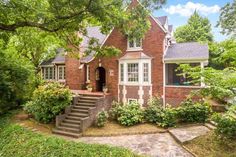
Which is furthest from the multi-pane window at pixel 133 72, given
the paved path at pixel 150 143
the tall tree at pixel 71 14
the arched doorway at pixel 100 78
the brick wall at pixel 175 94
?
the paved path at pixel 150 143

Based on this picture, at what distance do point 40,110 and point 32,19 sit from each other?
6.59 meters

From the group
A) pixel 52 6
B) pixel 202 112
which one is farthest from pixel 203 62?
pixel 52 6

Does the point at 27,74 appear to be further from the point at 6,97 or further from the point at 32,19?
the point at 32,19

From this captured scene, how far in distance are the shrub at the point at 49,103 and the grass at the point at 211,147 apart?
8195 millimetres

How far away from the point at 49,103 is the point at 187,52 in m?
10.2

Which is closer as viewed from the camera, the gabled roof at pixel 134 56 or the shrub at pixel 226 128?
the shrub at pixel 226 128

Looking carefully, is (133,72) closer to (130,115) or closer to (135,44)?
(135,44)

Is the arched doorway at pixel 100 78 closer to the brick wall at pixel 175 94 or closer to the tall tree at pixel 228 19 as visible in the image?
the brick wall at pixel 175 94

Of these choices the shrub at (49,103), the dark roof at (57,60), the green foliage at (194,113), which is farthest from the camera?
the dark roof at (57,60)

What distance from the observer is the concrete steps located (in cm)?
1345

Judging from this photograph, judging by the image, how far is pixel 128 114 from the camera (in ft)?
48.4

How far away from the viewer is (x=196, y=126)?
1348 cm

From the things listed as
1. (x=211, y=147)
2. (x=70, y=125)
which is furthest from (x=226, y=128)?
(x=70, y=125)

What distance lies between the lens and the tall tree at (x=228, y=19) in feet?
75.8
